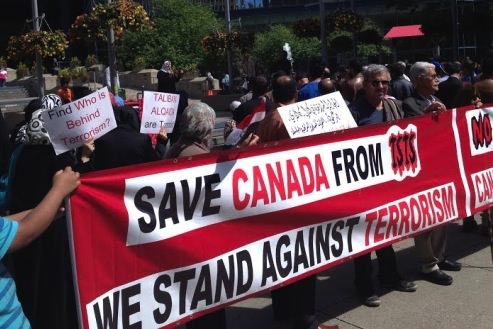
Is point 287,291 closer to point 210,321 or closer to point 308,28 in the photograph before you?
point 210,321

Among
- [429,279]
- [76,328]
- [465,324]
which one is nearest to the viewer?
[76,328]

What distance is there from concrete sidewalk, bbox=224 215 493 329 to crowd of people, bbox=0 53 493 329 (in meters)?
0.12

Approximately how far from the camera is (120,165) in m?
4.73

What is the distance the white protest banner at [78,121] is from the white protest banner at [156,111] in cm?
249

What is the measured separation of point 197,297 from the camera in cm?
351

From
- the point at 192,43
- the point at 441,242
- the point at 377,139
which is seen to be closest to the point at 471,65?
the point at 441,242

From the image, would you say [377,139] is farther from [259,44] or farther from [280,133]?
[259,44]

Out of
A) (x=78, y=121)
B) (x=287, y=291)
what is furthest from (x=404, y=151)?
(x=78, y=121)

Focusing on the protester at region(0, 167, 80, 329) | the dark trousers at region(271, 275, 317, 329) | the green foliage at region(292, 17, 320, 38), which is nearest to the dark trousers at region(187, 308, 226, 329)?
the dark trousers at region(271, 275, 317, 329)

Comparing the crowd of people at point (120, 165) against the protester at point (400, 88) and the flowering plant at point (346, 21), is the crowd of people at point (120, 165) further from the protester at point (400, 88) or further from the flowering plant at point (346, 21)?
the flowering plant at point (346, 21)

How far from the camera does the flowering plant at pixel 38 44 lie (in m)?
15.5

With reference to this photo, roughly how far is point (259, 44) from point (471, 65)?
2975 centimetres

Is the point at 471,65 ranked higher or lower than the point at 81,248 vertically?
higher

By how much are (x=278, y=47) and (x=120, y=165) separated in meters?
35.2
